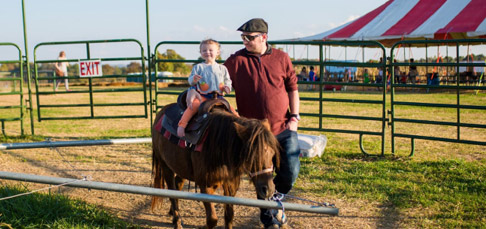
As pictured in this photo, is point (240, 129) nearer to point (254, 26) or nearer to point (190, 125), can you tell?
point (190, 125)

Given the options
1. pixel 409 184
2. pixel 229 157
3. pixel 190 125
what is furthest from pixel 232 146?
pixel 409 184

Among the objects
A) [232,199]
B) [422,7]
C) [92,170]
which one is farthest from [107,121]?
[422,7]

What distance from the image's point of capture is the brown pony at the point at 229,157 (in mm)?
3051

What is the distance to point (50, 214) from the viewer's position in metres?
3.81

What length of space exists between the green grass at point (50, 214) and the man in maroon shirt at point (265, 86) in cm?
132

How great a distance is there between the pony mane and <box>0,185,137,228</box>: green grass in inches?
45.0

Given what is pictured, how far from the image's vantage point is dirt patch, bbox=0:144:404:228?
4.26m

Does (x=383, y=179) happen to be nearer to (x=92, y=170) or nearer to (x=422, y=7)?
(x=92, y=170)

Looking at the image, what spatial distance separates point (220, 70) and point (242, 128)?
77 centimetres

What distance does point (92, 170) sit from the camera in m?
6.43

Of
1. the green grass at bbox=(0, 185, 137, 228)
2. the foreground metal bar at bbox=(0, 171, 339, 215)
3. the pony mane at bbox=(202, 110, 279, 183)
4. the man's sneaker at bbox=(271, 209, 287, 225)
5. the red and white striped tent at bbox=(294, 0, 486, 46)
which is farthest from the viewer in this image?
the red and white striped tent at bbox=(294, 0, 486, 46)

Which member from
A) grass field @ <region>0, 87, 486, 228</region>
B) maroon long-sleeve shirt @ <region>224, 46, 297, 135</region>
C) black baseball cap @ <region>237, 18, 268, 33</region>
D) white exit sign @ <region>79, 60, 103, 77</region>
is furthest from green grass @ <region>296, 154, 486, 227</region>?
white exit sign @ <region>79, 60, 103, 77</region>

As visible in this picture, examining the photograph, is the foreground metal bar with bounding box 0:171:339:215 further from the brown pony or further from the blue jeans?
the blue jeans

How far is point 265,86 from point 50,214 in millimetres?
2177
